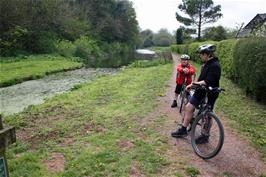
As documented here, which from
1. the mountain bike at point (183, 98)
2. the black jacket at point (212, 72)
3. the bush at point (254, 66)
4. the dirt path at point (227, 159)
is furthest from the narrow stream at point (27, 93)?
the bush at point (254, 66)

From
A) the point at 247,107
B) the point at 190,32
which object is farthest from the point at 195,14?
the point at 247,107

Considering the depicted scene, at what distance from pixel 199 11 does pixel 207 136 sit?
191 feet

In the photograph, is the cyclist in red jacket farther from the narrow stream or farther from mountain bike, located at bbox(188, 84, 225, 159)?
the narrow stream

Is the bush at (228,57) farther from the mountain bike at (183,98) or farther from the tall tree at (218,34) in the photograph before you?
the tall tree at (218,34)

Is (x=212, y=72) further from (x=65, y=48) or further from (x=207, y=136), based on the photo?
(x=65, y=48)

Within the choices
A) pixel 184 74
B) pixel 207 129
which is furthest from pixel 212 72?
pixel 184 74

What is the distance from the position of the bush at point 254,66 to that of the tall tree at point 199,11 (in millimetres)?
50680

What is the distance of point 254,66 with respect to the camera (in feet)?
33.4

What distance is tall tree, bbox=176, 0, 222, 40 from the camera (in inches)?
2371

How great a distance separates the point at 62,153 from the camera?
6.31 m

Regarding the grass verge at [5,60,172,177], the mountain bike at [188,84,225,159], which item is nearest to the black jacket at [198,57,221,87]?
the mountain bike at [188,84,225,159]

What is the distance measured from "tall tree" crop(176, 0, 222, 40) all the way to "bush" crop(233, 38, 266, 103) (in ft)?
166

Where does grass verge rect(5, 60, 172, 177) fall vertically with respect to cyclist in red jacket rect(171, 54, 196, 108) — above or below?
below

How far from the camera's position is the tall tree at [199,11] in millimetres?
60219
